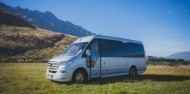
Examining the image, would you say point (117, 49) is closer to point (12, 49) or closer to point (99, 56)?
point (99, 56)

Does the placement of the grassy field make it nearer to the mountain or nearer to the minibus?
the minibus

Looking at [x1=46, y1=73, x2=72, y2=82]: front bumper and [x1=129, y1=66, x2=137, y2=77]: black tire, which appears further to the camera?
[x1=129, y1=66, x2=137, y2=77]: black tire

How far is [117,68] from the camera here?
16.1 m

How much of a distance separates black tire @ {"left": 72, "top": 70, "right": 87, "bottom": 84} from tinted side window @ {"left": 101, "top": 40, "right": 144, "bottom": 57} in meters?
2.27

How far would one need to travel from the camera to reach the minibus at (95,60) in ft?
41.0

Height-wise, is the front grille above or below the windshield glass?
below

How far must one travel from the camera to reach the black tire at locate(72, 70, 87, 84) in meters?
12.8

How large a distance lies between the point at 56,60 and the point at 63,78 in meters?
1.26

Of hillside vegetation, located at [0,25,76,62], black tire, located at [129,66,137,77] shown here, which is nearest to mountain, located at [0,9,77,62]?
hillside vegetation, located at [0,25,76,62]

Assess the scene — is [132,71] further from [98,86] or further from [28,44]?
[28,44]

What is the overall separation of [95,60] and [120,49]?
3535 millimetres

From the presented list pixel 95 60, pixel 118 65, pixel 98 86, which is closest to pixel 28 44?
pixel 118 65

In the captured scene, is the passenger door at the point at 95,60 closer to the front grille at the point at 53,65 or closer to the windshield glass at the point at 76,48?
the windshield glass at the point at 76,48

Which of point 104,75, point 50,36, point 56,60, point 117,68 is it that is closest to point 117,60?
point 117,68
